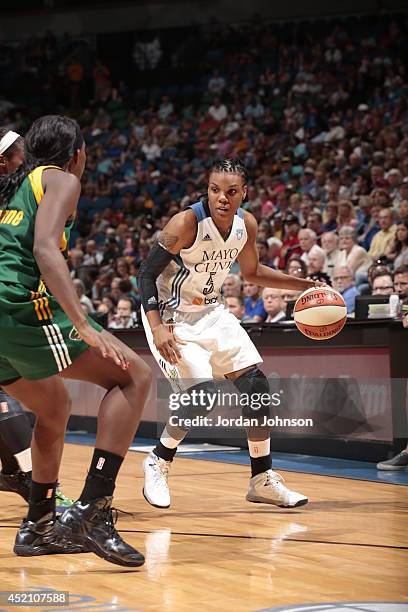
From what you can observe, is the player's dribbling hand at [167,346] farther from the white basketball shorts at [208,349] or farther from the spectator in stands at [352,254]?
the spectator in stands at [352,254]

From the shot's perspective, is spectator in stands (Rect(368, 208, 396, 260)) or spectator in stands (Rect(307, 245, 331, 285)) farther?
spectator in stands (Rect(368, 208, 396, 260))

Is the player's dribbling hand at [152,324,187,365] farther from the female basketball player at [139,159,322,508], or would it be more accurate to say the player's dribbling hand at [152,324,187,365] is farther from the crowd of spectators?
the crowd of spectators

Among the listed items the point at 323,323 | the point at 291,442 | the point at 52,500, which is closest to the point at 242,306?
the point at 291,442

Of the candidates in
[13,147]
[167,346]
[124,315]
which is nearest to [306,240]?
[124,315]

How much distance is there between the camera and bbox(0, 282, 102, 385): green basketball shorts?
370 centimetres

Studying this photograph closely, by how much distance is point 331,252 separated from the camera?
33.7ft

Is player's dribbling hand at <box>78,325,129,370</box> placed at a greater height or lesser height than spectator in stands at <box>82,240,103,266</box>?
lesser

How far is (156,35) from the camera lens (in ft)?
72.4

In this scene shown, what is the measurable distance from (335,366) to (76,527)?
418 centimetres

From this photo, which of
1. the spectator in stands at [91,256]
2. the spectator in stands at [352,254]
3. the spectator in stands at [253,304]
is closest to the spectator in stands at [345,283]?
the spectator in stands at [352,254]

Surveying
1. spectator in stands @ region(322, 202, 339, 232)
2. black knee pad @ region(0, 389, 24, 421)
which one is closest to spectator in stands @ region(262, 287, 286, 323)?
spectator in stands @ region(322, 202, 339, 232)

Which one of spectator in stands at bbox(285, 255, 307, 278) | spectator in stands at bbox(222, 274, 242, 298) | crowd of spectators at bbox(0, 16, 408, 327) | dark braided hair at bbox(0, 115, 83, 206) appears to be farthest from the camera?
crowd of spectators at bbox(0, 16, 408, 327)

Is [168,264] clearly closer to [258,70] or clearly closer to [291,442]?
[291,442]

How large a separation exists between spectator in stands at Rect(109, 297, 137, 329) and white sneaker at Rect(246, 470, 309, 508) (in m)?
4.76
